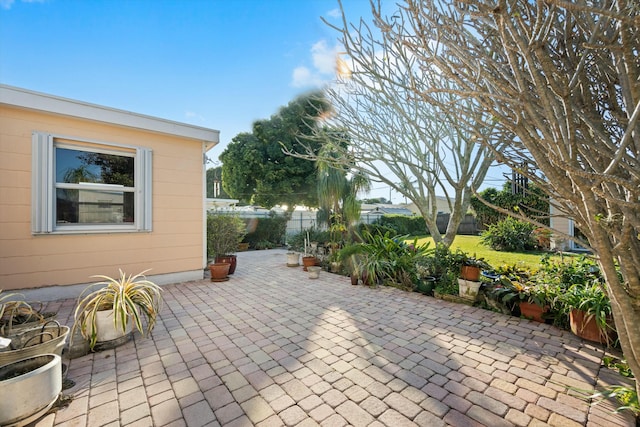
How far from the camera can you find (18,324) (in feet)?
8.63

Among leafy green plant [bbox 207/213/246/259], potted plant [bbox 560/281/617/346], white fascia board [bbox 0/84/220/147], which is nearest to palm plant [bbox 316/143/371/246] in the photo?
leafy green plant [bbox 207/213/246/259]

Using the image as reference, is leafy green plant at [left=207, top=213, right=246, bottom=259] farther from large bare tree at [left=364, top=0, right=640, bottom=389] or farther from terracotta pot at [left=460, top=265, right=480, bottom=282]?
large bare tree at [left=364, top=0, right=640, bottom=389]

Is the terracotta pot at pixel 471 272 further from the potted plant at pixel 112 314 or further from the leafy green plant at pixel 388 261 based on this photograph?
the potted plant at pixel 112 314

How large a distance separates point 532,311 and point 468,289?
830mm

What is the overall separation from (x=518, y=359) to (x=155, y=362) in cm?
362

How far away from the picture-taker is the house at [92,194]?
4.07 m

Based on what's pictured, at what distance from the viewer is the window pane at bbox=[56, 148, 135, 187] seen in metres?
4.48

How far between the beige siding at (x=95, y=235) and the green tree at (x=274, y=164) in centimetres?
813

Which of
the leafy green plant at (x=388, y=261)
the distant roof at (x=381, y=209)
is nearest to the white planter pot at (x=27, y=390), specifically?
the leafy green plant at (x=388, y=261)

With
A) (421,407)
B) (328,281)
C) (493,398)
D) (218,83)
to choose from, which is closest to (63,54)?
(218,83)

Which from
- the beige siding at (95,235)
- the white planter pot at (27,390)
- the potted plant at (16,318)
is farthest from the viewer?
the beige siding at (95,235)

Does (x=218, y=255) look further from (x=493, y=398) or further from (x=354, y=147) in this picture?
(x=493, y=398)

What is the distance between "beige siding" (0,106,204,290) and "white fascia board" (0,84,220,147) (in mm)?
200

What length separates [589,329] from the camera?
2973 millimetres
